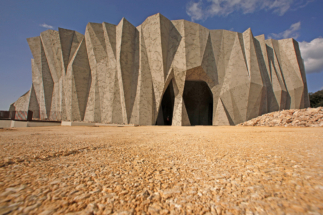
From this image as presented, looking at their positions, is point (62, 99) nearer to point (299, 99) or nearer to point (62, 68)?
point (62, 68)

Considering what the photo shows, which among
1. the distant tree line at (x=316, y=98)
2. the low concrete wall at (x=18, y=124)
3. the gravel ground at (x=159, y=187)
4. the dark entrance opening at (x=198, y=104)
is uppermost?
the distant tree line at (x=316, y=98)

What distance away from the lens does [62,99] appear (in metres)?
18.7

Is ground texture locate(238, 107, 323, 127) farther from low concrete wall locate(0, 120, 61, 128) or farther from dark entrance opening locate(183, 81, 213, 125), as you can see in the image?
low concrete wall locate(0, 120, 61, 128)

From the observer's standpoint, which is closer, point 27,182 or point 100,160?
point 27,182

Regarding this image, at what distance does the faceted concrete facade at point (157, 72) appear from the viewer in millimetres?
14828

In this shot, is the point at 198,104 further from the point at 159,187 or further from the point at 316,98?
the point at 316,98

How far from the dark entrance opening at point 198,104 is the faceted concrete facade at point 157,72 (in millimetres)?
5350

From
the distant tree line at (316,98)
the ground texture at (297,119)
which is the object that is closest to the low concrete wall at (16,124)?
the ground texture at (297,119)

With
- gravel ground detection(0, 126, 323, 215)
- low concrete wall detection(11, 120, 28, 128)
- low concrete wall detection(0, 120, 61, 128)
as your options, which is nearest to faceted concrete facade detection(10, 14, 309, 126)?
low concrete wall detection(0, 120, 61, 128)

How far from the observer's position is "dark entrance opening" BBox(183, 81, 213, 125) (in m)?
21.8

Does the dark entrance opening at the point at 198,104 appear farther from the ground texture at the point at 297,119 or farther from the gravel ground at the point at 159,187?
the gravel ground at the point at 159,187

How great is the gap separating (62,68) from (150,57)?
12.6 metres

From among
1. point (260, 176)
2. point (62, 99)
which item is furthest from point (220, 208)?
point (62, 99)

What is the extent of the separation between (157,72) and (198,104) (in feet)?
33.3
